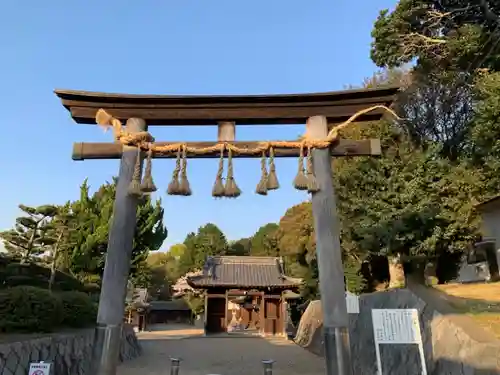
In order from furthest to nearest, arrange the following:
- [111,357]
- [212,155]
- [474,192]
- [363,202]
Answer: [363,202], [474,192], [212,155], [111,357]

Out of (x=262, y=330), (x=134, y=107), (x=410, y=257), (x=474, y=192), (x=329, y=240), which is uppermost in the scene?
(x=474, y=192)

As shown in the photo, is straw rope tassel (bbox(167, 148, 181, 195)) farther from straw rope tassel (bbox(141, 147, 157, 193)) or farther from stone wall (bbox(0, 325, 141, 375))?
stone wall (bbox(0, 325, 141, 375))

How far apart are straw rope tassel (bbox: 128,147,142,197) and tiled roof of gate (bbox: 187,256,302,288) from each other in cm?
2143

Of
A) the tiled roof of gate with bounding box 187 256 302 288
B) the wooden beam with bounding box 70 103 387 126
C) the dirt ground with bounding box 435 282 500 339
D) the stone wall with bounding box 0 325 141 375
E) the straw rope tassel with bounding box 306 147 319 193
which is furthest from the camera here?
the tiled roof of gate with bounding box 187 256 302 288

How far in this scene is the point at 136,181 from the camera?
5352mm

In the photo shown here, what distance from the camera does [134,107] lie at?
5.74 meters

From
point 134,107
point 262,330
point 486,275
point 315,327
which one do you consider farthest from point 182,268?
point 134,107

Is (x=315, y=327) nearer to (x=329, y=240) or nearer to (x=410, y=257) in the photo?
(x=410, y=257)

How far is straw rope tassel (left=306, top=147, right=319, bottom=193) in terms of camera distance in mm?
5242

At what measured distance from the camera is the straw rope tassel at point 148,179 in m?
5.29

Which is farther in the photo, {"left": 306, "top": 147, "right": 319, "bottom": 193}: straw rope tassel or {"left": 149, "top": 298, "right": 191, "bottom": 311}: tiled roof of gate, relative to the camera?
{"left": 149, "top": 298, "right": 191, "bottom": 311}: tiled roof of gate

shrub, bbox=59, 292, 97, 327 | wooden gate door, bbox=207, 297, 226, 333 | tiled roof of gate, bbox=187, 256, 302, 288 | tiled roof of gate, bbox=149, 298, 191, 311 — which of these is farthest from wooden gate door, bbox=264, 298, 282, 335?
tiled roof of gate, bbox=149, 298, 191, 311

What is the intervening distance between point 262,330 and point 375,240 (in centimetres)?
1474

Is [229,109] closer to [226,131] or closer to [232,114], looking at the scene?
[232,114]
